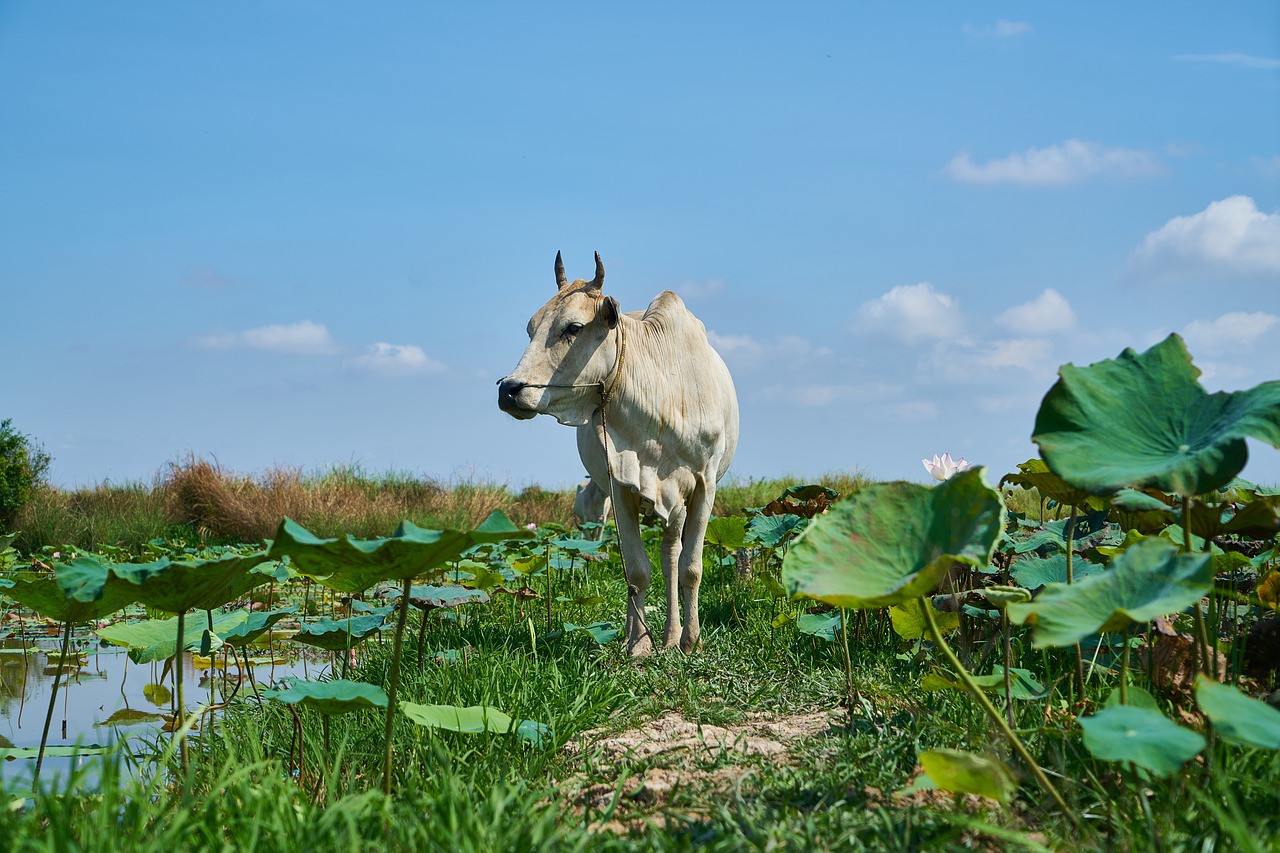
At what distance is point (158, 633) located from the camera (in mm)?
3027

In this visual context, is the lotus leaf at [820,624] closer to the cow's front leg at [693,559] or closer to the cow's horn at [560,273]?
the cow's front leg at [693,559]

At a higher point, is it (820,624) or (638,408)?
(638,408)

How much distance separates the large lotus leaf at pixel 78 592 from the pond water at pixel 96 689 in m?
1.13

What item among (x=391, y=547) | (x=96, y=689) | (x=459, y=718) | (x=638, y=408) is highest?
(x=638, y=408)

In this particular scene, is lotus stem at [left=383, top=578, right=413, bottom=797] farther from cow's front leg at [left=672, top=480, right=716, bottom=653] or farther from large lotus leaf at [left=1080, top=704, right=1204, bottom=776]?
cow's front leg at [left=672, top=480, right=716, bottom=653]

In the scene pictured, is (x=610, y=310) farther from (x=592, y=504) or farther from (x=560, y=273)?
(x=592, y=504)

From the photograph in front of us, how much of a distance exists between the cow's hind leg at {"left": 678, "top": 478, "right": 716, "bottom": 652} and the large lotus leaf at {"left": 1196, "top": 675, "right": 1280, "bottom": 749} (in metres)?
2.83

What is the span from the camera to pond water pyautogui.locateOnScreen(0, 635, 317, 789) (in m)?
4.29

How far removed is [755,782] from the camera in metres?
2.42

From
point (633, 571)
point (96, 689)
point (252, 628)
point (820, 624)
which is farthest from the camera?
point (96, 689)

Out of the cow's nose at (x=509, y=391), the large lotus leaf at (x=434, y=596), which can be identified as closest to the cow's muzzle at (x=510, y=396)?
the cow's nose at (x=509, y=391)

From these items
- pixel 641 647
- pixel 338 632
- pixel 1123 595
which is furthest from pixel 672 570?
pixel 1123 595

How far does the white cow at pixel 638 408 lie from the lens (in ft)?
13.5

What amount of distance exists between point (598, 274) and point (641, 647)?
5.24 feet
